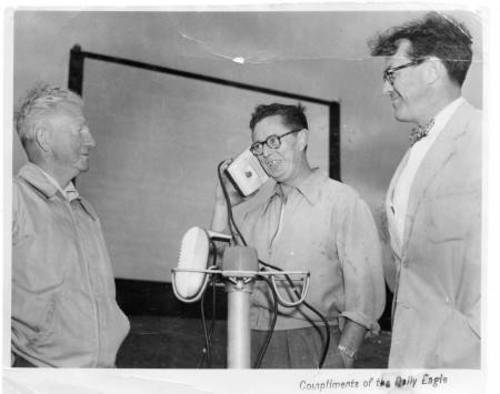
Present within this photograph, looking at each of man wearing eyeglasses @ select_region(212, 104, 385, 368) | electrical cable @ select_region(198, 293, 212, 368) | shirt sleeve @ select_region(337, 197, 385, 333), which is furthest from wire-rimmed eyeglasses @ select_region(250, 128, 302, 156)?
electrical cable @ select_region(198, 293, 212, 368)

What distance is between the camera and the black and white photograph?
51.9 inches

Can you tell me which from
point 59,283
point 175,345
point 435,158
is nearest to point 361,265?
point 435,158

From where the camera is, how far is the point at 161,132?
4.52 ft

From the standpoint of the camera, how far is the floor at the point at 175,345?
1.33 m

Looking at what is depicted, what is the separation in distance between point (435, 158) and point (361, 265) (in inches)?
9.0

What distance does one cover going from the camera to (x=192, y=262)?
1.27 m

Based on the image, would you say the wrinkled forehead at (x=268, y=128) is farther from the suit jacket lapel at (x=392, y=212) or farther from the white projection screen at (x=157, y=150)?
the suit jacket lapel at (x=392, y=212)

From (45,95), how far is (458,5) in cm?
76

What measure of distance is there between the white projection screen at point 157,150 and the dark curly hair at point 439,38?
19cm

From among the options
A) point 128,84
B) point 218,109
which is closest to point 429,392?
point 218,109

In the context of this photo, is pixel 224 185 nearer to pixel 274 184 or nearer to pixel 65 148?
pixel 274 184

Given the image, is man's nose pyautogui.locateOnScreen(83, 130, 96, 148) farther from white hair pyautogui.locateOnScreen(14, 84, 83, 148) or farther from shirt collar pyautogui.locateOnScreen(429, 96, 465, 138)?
shirt collar pyautogui.locateOnScreen(429, 96, 465, 138)

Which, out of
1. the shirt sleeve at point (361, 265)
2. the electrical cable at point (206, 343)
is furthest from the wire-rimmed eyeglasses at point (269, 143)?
the electrical cable at point (206, 343)

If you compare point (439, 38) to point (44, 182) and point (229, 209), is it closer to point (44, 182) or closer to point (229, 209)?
point (229, 209)
